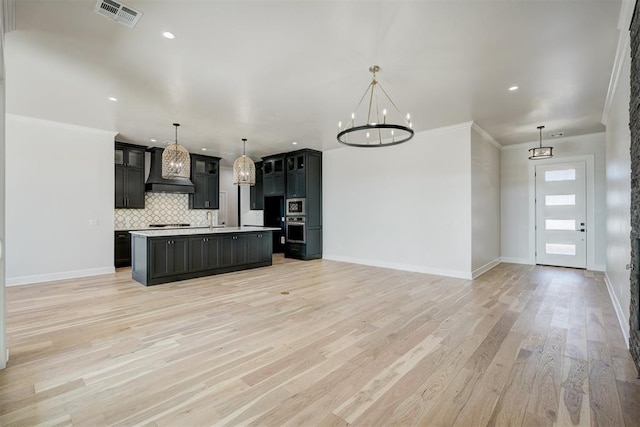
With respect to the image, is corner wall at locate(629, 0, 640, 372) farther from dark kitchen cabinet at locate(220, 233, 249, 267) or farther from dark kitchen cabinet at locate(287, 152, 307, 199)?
dark kitchen cabinet at locate(287, 152, 307, 199)

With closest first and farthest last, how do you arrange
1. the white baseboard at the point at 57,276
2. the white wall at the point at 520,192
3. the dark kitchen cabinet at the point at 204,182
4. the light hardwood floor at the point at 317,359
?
1. the light hardwood floor at the point at 317,359
2. the white baseboard at the point at 57,276
3. the white wall at the point at 520,192
4. the dark kitchen cabinet at the point at 204,182

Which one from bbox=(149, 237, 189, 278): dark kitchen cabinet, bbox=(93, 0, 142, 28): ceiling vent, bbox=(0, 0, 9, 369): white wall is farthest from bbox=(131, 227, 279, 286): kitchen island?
bbox=(93, 0, 142, 28): ceiling vent

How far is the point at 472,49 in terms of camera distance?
2953 mm

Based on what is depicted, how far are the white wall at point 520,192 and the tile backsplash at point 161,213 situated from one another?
7.79m

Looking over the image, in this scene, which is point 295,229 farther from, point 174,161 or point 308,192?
point 174,161

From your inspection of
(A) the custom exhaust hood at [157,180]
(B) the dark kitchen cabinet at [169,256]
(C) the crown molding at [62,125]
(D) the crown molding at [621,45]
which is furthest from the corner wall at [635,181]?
(A) the custom exhaust hood at [157,180]

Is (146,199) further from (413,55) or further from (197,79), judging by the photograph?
(413,55)

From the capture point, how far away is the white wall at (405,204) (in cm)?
555

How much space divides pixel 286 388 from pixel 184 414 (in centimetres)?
66

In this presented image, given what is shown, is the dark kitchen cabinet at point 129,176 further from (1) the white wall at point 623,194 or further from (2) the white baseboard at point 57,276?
(1) the white wall at point 623,194

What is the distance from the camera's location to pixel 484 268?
238 inches

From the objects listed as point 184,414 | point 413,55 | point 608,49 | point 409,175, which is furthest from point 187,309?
point 608,49

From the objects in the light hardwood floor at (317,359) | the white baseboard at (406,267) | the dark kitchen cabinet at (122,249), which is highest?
the dark kitchen cabinet at (122,249)

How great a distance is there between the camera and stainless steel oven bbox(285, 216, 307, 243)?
773 cm
